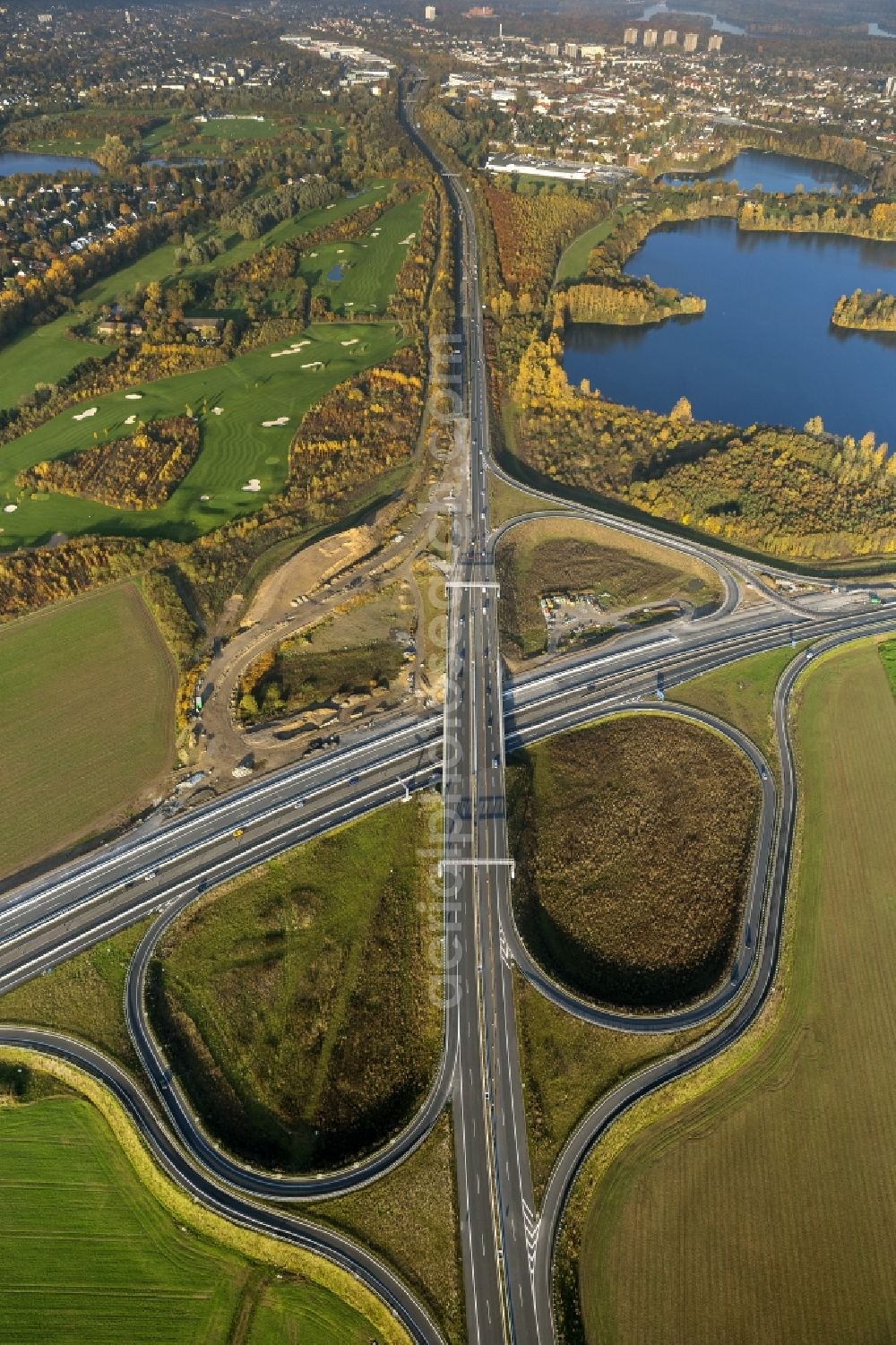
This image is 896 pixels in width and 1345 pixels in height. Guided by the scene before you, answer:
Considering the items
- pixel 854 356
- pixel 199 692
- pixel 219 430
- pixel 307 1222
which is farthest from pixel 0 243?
pixel 307 1222

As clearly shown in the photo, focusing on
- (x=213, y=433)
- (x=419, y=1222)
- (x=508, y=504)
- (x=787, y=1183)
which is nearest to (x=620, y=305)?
(x=508, y=504)

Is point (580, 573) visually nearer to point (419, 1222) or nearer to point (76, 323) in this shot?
point (419, 1222)

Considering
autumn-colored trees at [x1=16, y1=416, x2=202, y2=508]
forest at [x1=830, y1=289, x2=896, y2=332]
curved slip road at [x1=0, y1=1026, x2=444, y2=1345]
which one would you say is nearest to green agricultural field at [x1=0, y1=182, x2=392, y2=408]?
autumn-colored trees at [x1=16, y1=416, x2=202, y2=508]

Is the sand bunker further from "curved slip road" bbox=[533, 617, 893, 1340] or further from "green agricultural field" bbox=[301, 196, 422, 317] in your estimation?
"curved slip road" bbox=[533, 617, 893, 1340]

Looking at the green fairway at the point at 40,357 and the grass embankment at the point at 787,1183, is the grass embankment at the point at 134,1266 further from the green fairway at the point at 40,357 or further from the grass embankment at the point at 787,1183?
the green fairway at the point at 40,357

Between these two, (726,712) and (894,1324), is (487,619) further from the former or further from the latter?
(894,1324)
